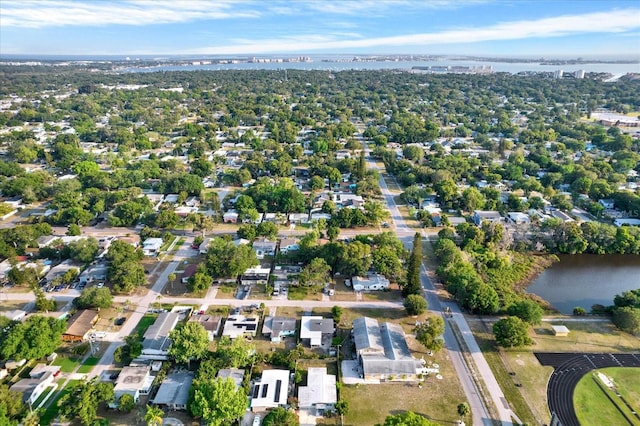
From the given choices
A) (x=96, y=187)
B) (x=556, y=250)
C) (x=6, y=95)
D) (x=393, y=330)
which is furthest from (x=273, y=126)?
(x=6, y=95)

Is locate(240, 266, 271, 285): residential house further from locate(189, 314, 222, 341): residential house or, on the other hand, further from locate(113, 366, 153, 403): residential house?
locate(113, 366, 153, 403): residential house

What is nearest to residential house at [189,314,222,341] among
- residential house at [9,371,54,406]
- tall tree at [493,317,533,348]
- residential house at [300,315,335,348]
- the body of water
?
residential house at [300,315,335,348]

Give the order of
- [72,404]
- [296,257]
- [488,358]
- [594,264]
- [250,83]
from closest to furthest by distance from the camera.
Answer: [72,404]
[488,358]
[296,257]
[594,264]
[250,83]

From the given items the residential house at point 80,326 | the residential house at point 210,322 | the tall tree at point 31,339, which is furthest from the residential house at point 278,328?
the tall tree at point 31,339

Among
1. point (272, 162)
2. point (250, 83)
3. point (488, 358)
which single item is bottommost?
point (488, 358)

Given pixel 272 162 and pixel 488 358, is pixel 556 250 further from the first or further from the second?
pixel 272 162

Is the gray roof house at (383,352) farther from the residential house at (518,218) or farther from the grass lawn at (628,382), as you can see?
the residential house at (518,218)
